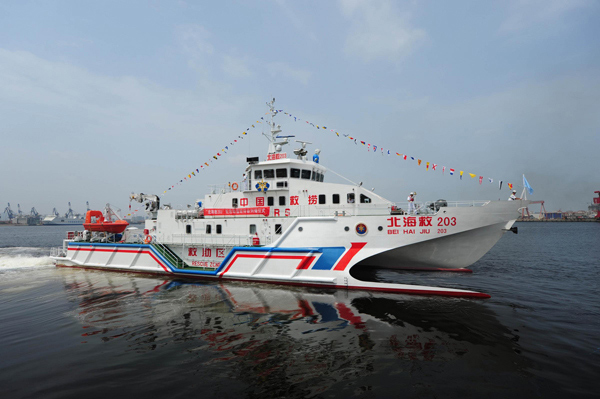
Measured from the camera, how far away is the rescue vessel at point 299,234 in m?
12.3

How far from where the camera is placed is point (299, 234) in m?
13.0

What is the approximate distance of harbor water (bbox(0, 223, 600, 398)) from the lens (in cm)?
561

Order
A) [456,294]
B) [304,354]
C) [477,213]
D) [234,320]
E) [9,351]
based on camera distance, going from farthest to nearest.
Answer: [477,213] < [456,294] < [234,320] < [9,351] < [304,354]

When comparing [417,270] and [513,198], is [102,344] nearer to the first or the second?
[417,270]

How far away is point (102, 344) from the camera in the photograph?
7605 millimetres

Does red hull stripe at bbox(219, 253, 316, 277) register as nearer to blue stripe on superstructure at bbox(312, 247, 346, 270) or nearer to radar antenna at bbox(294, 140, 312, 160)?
blue stripe on superstructure at bbox(312, 247, 346, 270)

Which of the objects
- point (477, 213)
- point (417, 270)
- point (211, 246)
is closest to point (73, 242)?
point (211, 246)

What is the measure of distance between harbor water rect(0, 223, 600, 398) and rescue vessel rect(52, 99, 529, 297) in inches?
42.2

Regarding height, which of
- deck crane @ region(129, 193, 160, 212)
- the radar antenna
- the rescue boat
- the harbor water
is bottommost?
the harbor water

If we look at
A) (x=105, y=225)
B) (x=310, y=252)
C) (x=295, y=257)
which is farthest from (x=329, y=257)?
(x=105, y=225)

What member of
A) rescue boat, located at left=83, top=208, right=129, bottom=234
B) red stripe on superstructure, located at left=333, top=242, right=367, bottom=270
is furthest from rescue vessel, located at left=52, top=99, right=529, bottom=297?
rescue boat, located at left=83, top=208, right=129, bottom=234

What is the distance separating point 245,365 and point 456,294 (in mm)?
8905

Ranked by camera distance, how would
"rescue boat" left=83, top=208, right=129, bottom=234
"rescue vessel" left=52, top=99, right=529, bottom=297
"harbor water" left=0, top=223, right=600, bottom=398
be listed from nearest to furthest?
"harbor water" left=0, top=223, right=600, bottom=398, "rescue vessel" left=52, top=99, right=529, bottom=297, "rescue boat" left=83, top=208, right=129, bottom=234

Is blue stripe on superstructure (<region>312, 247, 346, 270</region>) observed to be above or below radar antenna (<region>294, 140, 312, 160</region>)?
below
